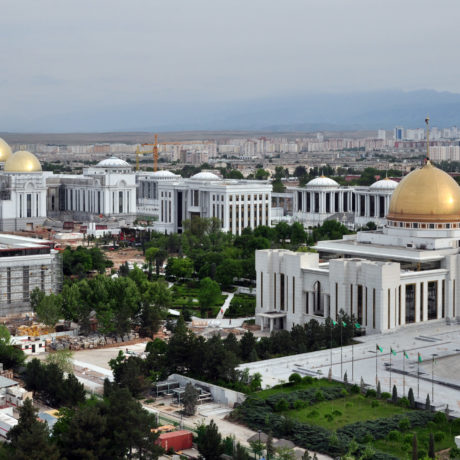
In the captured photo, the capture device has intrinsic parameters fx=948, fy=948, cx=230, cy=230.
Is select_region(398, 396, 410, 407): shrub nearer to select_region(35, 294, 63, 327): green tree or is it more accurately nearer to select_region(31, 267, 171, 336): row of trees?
select_region(31, 267, 171, 336): row of trees

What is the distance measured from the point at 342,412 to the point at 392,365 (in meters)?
5.60

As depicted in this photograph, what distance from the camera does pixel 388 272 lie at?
38375mm

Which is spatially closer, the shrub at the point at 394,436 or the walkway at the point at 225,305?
the shrub at the point at 394,436

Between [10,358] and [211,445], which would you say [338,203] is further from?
[211,445]

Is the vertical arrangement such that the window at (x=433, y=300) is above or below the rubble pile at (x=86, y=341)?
above

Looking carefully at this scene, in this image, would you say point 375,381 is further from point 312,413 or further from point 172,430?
point 172,430

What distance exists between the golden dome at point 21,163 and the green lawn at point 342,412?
60.3 m

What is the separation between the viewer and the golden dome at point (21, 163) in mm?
84812

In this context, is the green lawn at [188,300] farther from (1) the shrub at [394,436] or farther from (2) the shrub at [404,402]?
(1) the shrub at [394,436]

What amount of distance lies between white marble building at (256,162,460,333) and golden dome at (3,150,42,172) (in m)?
45.4

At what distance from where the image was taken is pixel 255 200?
7950 cm

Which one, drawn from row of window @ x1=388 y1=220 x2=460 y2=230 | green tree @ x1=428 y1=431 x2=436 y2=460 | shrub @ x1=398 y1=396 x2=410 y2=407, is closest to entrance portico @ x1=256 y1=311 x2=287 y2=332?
row of window @ x1=388 y1=220 x2=460 y2=230

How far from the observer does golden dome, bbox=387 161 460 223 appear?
43.5 m

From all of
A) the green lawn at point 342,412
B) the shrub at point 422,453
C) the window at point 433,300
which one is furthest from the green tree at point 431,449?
the window at point 433,300
